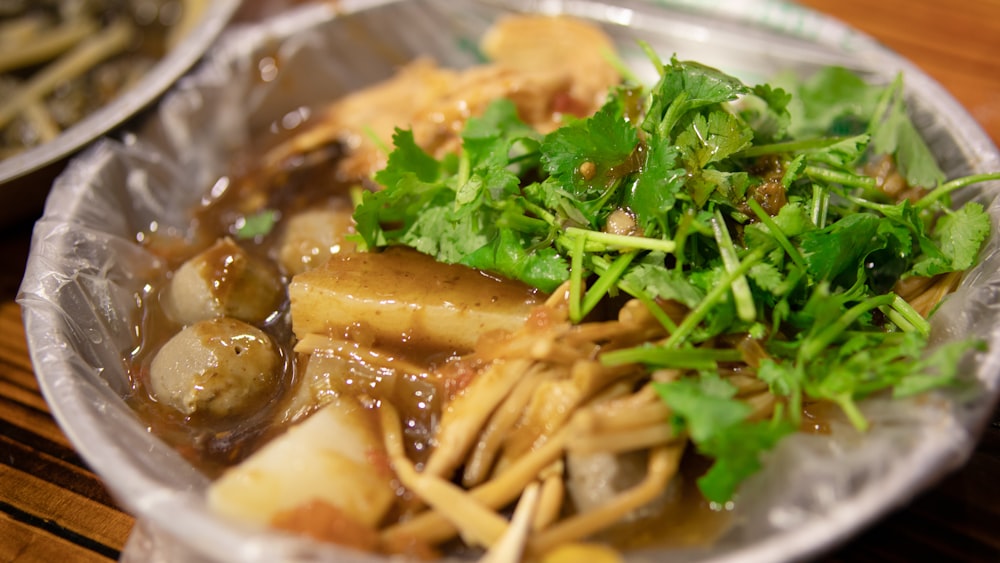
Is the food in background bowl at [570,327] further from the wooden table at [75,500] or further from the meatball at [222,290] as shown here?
the wooden table at [75,500]

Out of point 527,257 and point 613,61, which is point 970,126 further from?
point 527,257

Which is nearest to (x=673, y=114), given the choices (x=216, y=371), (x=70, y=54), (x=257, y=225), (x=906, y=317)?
(x=906, y=317)

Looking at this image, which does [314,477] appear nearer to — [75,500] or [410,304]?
[410,304]

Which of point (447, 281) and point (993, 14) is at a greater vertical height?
point (993, 14)

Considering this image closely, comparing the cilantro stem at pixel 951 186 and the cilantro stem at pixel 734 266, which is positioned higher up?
the cilantro stem at pixel 951 186

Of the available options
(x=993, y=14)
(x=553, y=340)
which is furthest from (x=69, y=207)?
(x=993, y=14)

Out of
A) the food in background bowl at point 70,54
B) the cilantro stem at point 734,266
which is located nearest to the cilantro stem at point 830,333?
the cilantro stem at point 734,266

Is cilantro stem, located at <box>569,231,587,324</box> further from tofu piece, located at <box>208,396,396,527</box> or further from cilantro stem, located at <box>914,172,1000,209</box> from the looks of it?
cilantro stem, located at <box>914,172,1000,209</box>
